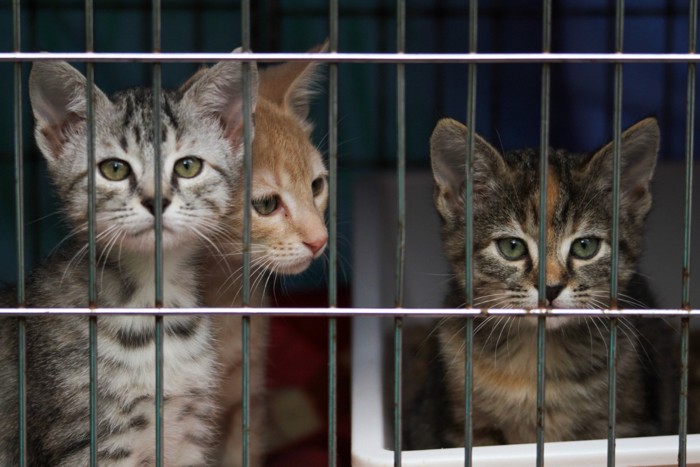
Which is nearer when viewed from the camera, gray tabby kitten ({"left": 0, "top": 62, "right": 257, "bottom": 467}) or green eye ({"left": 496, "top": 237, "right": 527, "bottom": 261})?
gray tabby kitten ({"left": 0, "top": 62, "right": 257, "bottom": 467})

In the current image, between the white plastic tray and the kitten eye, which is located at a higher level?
the kitten eye

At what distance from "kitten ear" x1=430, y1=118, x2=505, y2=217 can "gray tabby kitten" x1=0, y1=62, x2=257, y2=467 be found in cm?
39

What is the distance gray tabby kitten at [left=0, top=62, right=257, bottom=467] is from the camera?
59.9 inches

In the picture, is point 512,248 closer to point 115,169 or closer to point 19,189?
point 115,169

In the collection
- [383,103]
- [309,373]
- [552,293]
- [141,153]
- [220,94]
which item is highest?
[383,103]

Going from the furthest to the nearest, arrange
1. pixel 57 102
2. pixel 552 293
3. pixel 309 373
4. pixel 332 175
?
pixel 309 373, pixel 552 293, pixel 57 102, pixel 332 175

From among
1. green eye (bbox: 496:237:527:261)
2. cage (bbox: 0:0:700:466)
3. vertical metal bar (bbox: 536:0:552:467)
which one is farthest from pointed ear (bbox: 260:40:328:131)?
vertical metal bar (bbox: 536:0:552:467)

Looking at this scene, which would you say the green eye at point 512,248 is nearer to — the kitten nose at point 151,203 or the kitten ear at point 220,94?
the kitten ear at point 220,94

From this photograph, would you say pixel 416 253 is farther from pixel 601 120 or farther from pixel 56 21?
pixel 56 21

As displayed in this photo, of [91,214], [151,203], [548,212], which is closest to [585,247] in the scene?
[548,212]

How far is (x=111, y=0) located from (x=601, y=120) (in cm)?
138

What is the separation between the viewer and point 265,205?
5.80 feet

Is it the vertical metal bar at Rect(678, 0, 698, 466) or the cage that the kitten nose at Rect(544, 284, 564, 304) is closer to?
the vertical metal bar at Rect(678, 0, 698, 466)

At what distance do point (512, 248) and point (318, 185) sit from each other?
42cm
